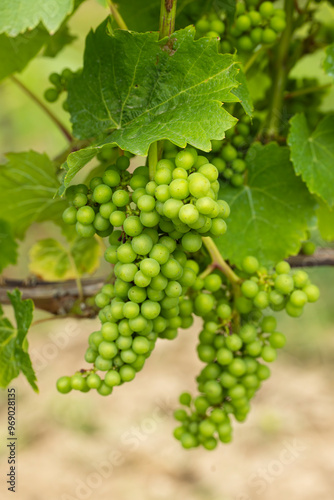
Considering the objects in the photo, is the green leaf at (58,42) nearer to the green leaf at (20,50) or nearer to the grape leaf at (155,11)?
the green leaf at (20,50)

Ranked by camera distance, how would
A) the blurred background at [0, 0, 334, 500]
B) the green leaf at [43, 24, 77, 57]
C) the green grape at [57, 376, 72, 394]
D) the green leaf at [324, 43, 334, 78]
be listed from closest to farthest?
the green grape at [57, 376, 72, 394] → the green leaf at [324, 43, 334, 78] → the green leaf at [43, 24, 77, 57] → the blurred background at [0, 0, 334, 500]

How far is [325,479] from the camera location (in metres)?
2.26

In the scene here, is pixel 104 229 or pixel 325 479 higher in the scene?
pixel 104 229

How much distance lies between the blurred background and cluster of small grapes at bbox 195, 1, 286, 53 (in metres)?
1.17

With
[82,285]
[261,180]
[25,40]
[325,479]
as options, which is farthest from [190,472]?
[25,40]

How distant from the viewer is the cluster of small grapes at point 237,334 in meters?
0.76

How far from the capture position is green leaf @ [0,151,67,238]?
96 cm

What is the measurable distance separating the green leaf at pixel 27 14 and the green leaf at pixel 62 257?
60 centimetres

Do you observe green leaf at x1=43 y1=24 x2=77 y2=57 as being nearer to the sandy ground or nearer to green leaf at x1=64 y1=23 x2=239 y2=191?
green leaf at x1=64 y1=23 x2=239 y2=191

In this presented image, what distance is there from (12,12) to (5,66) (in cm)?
38

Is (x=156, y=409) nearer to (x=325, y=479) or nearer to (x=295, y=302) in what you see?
(x=325, y=479)

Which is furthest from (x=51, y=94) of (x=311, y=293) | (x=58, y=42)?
(x=311, y=293)

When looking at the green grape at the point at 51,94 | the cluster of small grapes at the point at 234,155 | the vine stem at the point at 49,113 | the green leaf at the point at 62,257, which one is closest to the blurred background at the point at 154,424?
the vine stem at the point at 49,113

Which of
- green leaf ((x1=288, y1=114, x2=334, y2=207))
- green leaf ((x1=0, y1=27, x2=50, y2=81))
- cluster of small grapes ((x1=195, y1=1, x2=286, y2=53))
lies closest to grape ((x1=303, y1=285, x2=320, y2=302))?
green leaf ((x1=288, y1=114, x2=334, y2=207))
